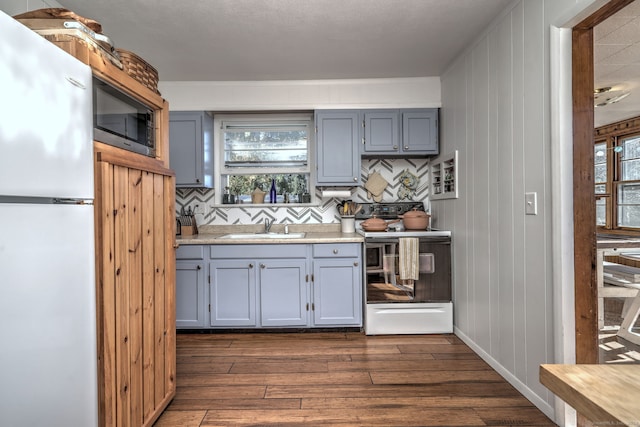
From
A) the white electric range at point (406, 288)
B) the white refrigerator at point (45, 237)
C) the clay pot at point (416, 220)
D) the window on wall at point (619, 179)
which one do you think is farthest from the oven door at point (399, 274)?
the window on wall at point (619, 179)

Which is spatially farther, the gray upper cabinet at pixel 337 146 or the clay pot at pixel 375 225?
the gray upper cabinet at pixel 337 146

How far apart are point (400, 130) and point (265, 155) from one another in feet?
4.77

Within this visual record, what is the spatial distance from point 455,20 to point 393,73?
3.41 feet

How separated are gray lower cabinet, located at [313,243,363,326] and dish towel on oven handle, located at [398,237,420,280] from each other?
15.5 inches

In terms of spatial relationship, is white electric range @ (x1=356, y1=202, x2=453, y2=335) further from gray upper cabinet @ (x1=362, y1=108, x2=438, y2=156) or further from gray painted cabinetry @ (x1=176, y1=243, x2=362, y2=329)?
gray upper cabinet @ (x1=362, y1=108, x2=438, y2=156)

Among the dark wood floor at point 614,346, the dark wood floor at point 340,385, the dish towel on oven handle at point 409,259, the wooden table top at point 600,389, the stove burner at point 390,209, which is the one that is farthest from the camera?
the stove burner at point 390,209

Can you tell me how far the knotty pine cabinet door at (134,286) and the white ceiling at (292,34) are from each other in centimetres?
116

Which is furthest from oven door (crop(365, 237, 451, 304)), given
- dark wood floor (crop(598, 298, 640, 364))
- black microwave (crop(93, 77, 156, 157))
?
black microwave (crop(93, 77, 156, 157))

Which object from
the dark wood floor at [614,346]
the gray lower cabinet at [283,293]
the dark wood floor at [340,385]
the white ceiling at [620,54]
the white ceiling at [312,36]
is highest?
the white ceiling at [312,36]

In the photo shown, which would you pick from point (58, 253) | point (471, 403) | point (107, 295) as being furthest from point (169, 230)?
point (471, 403)

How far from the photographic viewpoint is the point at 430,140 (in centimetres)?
369

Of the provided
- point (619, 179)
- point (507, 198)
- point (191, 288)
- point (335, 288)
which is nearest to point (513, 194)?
point (507, 198)

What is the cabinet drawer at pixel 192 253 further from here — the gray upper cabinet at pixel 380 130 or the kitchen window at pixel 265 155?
the gray upper cabinet at pixel 380 130

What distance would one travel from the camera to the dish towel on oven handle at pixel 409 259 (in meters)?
3.26
